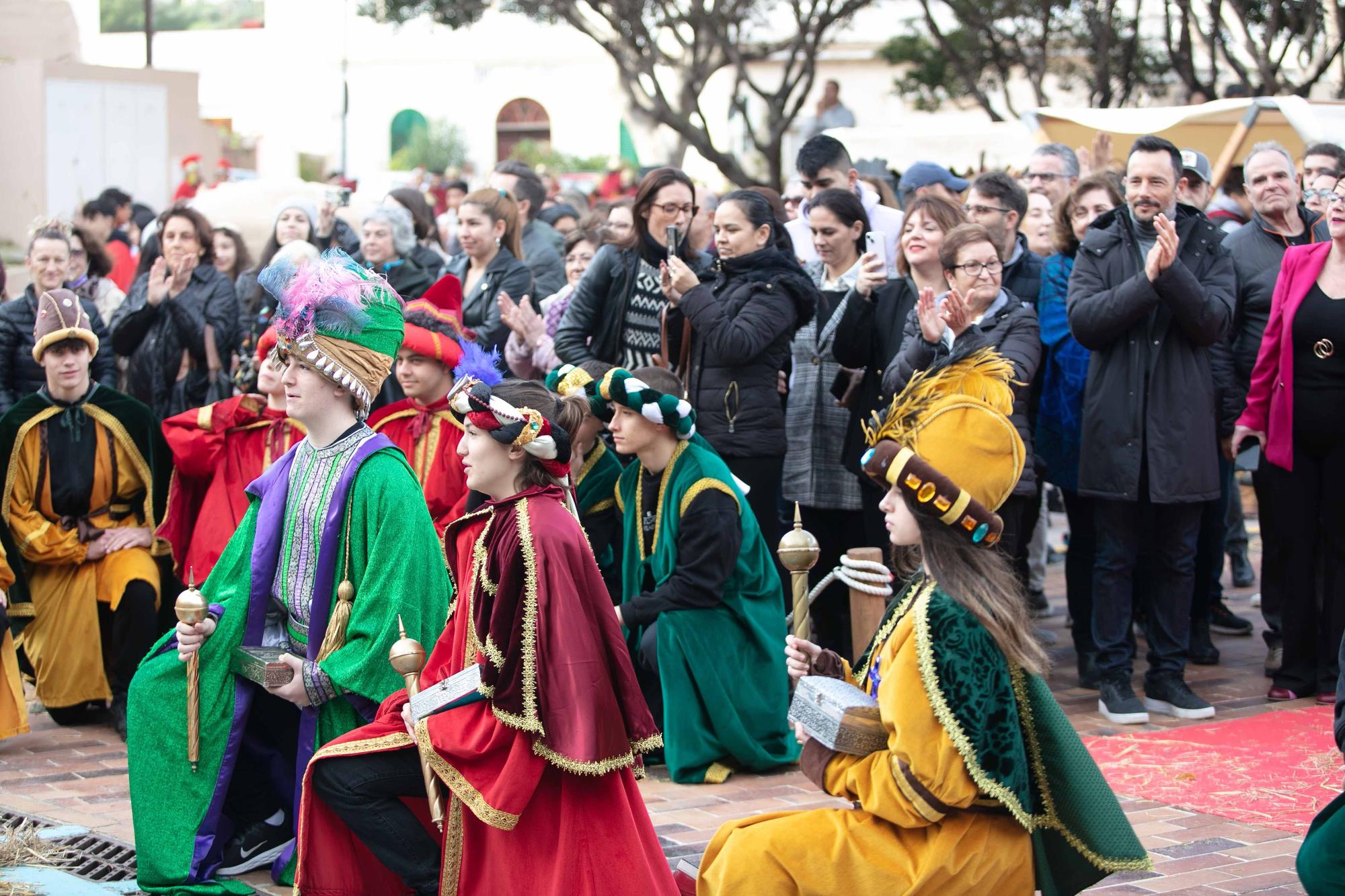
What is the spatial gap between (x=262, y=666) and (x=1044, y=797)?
245cm

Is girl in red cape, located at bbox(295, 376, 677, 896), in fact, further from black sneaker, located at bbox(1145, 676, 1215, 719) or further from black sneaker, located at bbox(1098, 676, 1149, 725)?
black sneaker, located at bbox(1145, 676, 1215, 719)

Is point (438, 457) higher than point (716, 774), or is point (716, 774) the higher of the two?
point (438, 457)

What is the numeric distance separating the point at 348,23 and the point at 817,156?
45880 millimetres

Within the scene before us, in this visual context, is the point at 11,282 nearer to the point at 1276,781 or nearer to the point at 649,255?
the point at 649,255

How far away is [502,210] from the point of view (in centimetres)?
890

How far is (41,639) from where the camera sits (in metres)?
7.28

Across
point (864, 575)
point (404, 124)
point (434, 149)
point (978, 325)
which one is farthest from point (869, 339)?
point (404, 124)

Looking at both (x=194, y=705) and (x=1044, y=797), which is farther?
(x=194, y=705)

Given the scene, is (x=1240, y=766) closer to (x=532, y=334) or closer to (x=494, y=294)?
(x=532, y=334)

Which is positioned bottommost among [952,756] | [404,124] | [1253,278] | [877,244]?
[952,756]

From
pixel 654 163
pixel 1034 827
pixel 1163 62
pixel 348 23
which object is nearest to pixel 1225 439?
pixel 1034 827

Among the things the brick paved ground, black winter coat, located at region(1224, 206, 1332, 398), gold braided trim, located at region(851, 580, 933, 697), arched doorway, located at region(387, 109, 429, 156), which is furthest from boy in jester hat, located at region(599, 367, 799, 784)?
arched doorway, located at region(387, 109, 429, 156)

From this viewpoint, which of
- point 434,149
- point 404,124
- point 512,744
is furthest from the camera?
point 404,124

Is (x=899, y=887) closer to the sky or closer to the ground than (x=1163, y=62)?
closer to the ground
